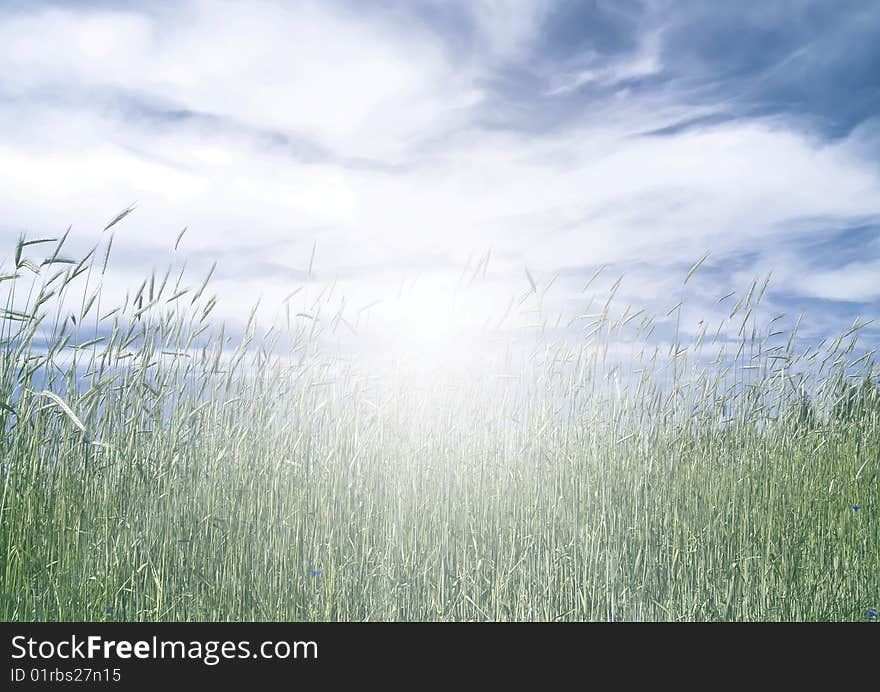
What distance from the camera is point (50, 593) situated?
5.51 ft

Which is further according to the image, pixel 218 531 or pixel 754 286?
pixel 754 286

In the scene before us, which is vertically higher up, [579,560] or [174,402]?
[174,402]

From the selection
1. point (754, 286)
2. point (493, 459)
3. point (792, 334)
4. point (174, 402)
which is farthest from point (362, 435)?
point (792, 334)

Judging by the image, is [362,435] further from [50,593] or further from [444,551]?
[50,593]

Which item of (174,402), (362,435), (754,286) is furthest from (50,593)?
(754,286)
